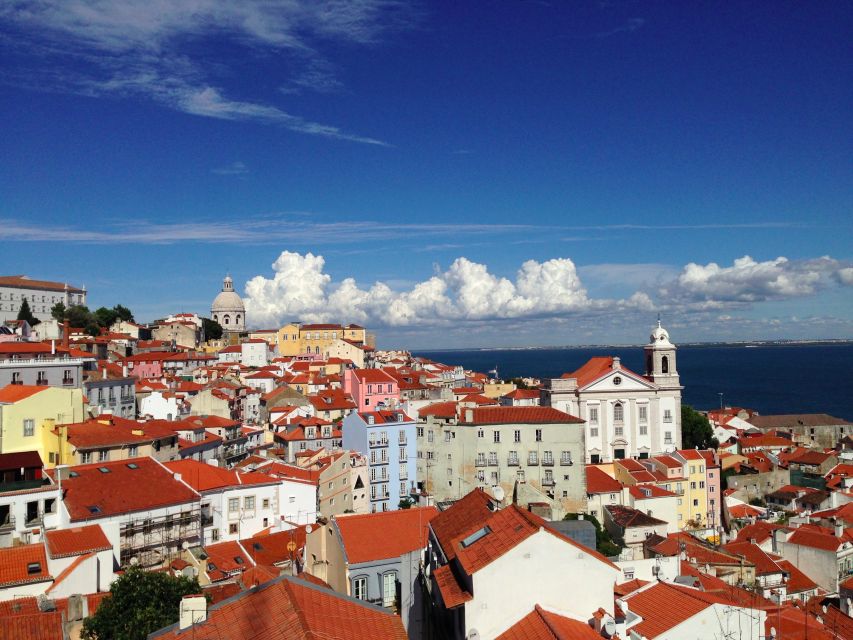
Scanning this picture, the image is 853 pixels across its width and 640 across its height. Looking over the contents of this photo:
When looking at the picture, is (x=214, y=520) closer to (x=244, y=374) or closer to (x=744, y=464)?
(x=744, y=464)

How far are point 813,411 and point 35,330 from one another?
119395mm

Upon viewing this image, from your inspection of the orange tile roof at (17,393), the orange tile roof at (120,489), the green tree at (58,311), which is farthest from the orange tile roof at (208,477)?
the green tree at (58,311)

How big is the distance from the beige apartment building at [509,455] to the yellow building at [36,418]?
65.9ft

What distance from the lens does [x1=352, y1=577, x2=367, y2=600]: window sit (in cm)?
1956

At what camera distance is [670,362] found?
6147 cm

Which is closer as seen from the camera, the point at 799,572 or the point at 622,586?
the point at 622,586

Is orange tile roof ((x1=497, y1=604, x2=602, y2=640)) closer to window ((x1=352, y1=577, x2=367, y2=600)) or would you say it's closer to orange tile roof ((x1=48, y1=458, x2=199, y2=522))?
A: window ((x1=352, y1=577, x2=367, y2=600))

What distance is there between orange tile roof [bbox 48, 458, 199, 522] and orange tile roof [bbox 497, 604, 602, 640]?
1808 cm

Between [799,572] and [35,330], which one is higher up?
[35,330]

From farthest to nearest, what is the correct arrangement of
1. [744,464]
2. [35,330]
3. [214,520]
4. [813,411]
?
[813,411] → [35,330] → [744,464] → [214,520]

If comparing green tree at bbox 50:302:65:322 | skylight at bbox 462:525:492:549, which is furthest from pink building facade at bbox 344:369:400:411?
green tree at bbox 50:302:65:322

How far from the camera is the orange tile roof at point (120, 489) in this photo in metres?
25.3

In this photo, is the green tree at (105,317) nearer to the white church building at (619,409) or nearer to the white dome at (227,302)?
the white dome at (227,302)

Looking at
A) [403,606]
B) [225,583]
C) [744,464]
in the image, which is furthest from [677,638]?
[744,464]
